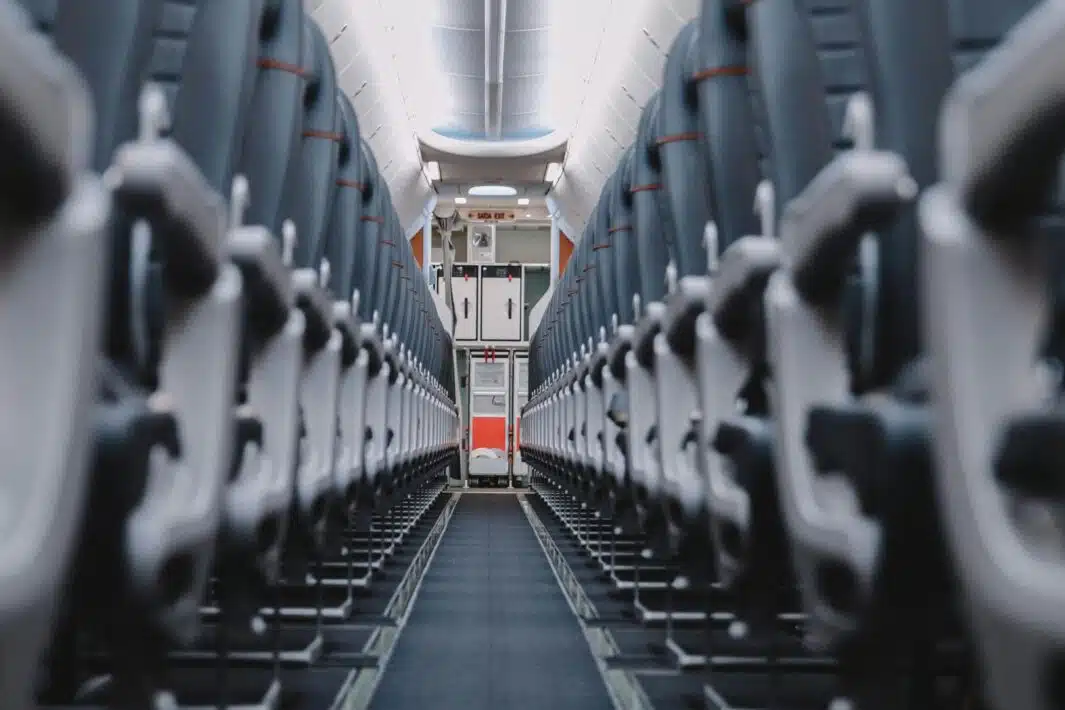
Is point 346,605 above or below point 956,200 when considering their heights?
below

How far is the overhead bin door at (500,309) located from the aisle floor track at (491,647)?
522 inches

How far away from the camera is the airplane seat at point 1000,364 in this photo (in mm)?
892

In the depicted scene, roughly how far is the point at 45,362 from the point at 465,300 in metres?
19.9

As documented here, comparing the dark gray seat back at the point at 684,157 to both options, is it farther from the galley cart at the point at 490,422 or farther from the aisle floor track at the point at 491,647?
the galley cart at the point at 490,422

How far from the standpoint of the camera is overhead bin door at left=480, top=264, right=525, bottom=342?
2088cm

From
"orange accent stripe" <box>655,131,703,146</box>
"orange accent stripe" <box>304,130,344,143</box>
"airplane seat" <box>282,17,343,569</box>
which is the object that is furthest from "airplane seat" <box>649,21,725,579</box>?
"orange accent stripe" <box>304,130,344,143</box>

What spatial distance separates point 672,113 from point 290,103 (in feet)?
5.12

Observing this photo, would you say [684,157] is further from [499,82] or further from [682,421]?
[499,82]

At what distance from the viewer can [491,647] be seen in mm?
4309

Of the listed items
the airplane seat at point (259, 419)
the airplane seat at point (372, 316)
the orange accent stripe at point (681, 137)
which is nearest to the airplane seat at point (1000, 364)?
the airplane seat at point (259, 419)

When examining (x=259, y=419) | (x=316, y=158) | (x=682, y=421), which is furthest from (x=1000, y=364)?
(x=316, y=158)

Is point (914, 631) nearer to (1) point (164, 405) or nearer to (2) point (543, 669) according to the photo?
(1) point (164, 405)

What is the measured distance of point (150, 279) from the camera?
6.15 feet

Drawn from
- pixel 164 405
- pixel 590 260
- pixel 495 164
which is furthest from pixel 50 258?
pixel 495 164
